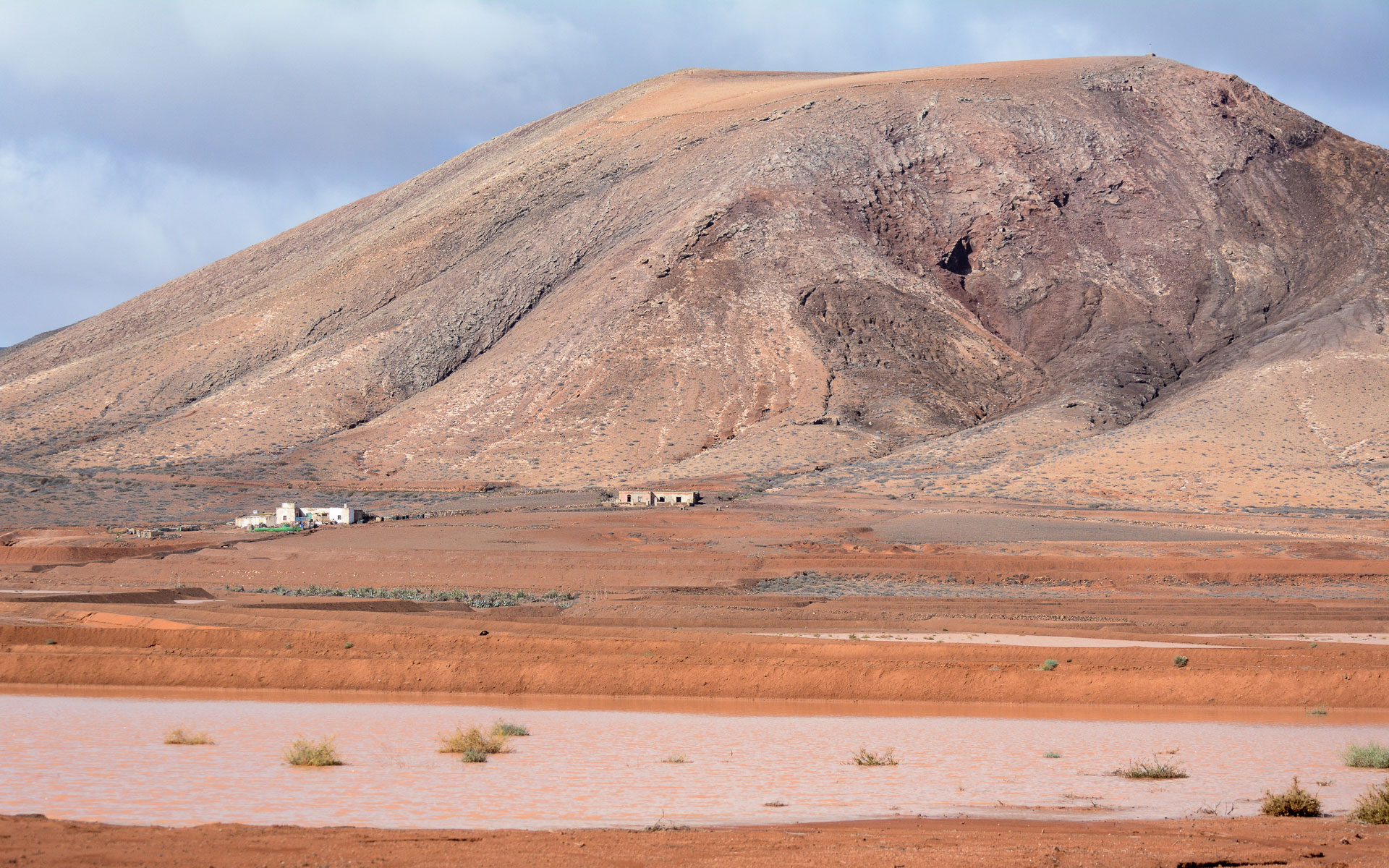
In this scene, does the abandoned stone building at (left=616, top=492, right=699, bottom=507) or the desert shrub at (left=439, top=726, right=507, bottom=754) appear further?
the abandoned stone building at (left=616, top=492, right=699, bottom=507)

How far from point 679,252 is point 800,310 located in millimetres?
8073

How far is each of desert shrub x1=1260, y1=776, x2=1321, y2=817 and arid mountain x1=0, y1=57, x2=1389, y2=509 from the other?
1496 inches

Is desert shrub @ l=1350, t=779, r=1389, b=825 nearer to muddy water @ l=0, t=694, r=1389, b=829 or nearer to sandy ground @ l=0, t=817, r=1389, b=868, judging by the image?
sandy ground @ l=0, t=817, r=1389, b=868

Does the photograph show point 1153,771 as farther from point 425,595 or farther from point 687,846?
point 425,595

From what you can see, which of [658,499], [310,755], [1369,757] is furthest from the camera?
[658,499]

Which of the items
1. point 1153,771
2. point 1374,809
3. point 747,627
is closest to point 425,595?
point 747,627

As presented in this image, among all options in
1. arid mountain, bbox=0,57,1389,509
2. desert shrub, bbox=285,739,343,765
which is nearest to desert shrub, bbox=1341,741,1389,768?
desert shrub, bbox=285,739,343,765

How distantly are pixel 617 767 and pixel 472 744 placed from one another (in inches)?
59.3

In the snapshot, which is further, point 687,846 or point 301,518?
point 301,518

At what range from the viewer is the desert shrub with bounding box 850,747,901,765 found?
1177 centimetres

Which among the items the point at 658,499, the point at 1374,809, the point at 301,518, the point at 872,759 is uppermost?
the point at 658,499

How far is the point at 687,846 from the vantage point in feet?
25.0

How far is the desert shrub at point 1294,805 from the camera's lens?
30.6ft

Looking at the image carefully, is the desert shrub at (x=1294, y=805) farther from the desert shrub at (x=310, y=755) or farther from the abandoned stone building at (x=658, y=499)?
the abandoned stone building at (x=658, y=499)
